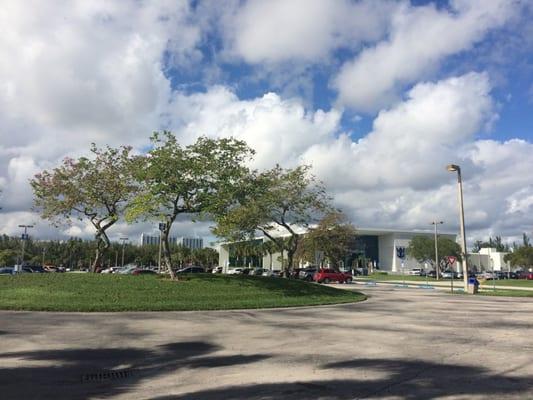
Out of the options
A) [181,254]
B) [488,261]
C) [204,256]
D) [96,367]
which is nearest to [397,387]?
[96,367]

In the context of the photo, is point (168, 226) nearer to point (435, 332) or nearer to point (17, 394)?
point (435, 332)

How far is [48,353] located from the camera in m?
10.4

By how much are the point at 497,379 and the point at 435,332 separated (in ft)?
19.2

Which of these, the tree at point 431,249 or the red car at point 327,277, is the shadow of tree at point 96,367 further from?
the tree at point 431,249

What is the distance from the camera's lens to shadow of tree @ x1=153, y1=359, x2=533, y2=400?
285 inches

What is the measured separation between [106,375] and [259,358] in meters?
2.87

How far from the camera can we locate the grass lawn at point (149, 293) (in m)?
19.3

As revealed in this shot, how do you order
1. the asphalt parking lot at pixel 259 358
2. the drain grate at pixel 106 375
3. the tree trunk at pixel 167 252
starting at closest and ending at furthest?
the asphalt parking lot at pixel 259 358 → the drain grate at pixel 106 375 → the tree trunk at pixel 167 252

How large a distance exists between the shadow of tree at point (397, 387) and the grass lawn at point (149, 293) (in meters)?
12.0

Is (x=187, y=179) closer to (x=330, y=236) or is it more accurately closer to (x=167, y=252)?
(x=167, y=252)

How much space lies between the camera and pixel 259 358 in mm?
9984

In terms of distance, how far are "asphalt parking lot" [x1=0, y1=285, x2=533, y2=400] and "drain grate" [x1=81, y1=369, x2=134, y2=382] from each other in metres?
0.02

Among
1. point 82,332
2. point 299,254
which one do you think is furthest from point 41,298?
point 299,254

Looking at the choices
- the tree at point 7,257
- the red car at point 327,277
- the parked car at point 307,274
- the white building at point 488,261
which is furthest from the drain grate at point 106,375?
the white building at point 488,261
